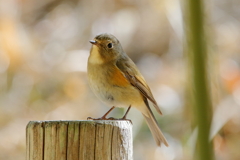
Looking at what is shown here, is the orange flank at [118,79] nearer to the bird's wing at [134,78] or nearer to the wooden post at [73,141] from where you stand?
the bird's wing at [134,78]

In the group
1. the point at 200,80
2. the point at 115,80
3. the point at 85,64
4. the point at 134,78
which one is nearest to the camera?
the point at 200,80

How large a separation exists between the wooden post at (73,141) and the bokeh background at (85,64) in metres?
3.62

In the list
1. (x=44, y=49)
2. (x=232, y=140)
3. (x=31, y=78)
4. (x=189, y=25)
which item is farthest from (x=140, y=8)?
(x=189, y=25)

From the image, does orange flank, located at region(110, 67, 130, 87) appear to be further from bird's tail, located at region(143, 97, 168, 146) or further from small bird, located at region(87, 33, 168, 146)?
bird's tail, located at region(143, 97, 168, 146)

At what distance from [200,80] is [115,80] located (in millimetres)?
3054

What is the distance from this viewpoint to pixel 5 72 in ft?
21.9

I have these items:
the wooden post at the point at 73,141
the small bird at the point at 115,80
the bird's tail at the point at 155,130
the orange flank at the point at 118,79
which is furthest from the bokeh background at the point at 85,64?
the wooden post at the point at 73,141

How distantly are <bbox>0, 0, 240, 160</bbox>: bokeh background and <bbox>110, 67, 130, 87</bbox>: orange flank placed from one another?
6.45ft

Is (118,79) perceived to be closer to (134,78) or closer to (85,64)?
(134,78)

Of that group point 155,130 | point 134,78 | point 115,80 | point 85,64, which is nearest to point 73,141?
point 115,80

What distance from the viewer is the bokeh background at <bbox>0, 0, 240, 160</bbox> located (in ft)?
20.3

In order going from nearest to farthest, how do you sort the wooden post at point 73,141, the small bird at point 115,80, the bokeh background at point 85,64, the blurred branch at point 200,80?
the blurred branch at point 200,80, the wooden post at point 73,141, the small bird at point 115,80, the bokeh background at point 85,64

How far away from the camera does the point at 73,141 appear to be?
6.47ft

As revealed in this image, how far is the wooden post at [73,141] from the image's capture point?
1.97m
